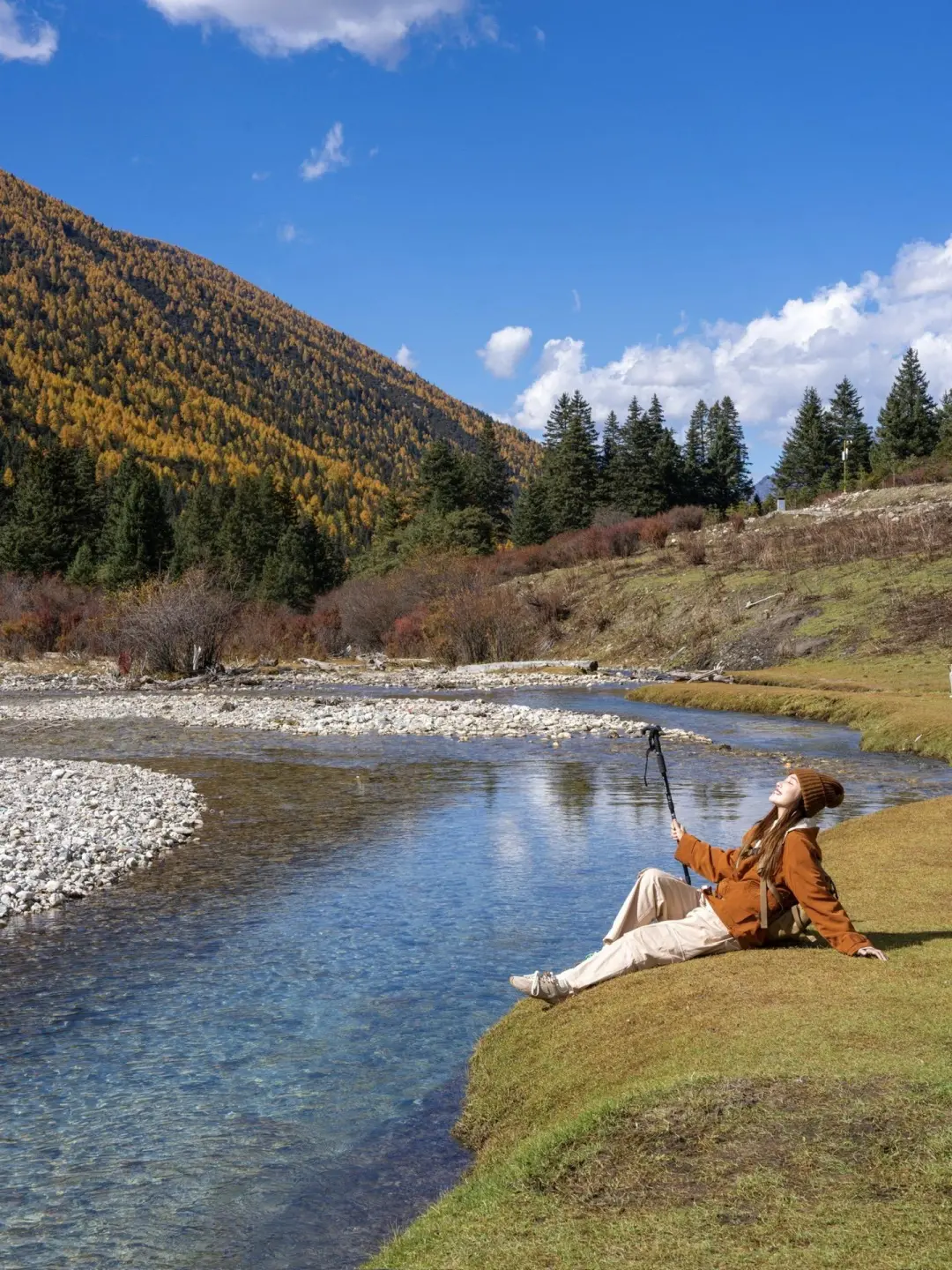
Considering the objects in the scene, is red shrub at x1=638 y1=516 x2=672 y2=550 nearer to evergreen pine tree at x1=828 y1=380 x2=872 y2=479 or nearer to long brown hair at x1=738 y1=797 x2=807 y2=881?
evergreen pine tree at x1=828 y1=380 x2=872 y2=479

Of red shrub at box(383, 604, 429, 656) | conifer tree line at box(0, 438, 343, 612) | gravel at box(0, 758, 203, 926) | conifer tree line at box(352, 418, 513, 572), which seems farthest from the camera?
conifer tree line at box(0, 438, 343, 612)

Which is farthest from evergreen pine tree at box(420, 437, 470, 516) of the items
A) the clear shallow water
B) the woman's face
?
the woman's face

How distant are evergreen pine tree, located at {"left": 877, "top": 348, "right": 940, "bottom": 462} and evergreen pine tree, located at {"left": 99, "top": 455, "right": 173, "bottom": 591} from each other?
7391cm

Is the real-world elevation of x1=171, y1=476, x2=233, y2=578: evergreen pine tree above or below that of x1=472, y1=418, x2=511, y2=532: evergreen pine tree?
below

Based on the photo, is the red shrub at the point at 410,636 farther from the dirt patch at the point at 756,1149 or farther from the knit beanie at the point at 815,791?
the dirt patch at the point at 756,1149

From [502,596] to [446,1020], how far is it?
61250 mm

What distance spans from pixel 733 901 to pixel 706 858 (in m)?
0.43

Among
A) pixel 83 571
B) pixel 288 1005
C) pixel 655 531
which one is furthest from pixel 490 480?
pixel 288 1005

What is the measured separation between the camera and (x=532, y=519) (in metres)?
107

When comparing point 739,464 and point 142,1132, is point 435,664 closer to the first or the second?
point 142,1132

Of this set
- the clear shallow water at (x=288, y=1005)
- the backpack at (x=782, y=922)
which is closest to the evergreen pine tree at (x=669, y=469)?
the clear shallow water at (x=288, y=1005)

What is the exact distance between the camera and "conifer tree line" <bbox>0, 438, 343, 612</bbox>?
3900 inches

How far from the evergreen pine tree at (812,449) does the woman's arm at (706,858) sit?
111m

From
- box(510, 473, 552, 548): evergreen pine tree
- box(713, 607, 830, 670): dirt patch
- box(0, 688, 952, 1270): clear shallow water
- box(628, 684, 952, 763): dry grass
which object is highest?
box(510, 473, 552, 548): evergreen pine tree
